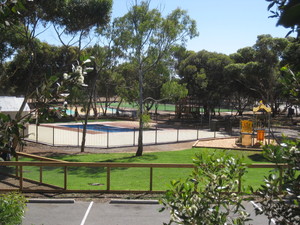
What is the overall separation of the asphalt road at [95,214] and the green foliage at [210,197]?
3.72 m

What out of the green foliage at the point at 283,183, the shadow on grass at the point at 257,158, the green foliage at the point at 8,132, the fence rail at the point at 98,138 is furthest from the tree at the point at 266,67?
the green foliage at the point at 8,132

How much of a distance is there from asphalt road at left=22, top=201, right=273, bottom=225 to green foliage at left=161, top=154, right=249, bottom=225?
372 centimetres

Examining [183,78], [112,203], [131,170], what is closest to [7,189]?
[112,203]

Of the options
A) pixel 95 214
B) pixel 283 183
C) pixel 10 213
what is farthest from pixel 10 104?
pixel 283 183

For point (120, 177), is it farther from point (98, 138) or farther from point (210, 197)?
point (98, 138)

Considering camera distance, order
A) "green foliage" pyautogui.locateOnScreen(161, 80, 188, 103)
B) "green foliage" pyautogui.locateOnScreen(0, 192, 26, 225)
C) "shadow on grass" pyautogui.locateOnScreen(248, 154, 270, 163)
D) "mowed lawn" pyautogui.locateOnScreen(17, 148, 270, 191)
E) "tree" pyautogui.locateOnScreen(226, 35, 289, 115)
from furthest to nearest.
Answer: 1. "tree" pyautogui.locateOnScreen(226, 35, 289, 115)
2. "green foliage" pyautogui.locateOnScreen(161, 80, 188, 103)
3. "shadow on grass" pyautogui.locateOnScreen(248, 154, 270, 163)
4. "mowed lawn" pyautogui.locateOnScreen(17, 148, 270, 191)
5. "green foliage" pyautogui.locateOnScreen(0, 192, 26, 225)

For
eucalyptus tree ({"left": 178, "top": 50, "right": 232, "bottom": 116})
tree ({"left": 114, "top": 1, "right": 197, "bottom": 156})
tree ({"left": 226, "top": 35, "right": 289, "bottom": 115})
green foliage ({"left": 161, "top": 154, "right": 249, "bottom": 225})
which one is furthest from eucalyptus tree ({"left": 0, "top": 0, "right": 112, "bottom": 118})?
eucalyptus tree ({"left": 178, "top": 50, "right": 232, "bottom": 116})

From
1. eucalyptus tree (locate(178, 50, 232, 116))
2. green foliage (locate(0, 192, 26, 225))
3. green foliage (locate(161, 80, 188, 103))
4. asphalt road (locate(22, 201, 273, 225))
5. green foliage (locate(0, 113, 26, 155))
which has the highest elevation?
eucalyptus tree (locate(178, 50, 232, 116))

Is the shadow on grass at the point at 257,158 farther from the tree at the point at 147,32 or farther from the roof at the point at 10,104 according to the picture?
the roof at the point at 10,104

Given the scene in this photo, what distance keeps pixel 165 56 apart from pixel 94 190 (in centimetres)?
1286

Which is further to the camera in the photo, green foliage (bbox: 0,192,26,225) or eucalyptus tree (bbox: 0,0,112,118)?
eucalyptus tree (bbox: 0,0,112,118)

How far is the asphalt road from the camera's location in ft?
26.6

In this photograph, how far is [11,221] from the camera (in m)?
5.69

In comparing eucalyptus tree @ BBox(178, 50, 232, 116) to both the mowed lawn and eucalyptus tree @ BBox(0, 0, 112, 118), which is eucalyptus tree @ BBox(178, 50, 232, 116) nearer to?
eucalyptus tree @ BBox(0, 0, 112, 118)
